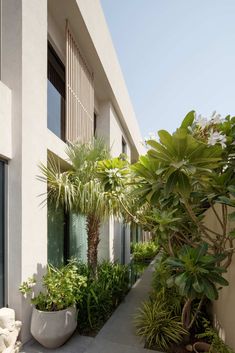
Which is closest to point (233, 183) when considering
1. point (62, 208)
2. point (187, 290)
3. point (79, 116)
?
point (187, 290)

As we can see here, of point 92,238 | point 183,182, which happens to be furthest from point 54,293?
point 183,182

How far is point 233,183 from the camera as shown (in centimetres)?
313

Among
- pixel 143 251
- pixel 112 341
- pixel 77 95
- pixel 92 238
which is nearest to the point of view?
pixel 112 341

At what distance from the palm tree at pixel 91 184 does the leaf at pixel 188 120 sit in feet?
7.14

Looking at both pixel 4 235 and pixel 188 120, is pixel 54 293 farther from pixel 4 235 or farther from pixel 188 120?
pixel 188 120

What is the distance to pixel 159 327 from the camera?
4844mm

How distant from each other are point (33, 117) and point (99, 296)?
3887 mm

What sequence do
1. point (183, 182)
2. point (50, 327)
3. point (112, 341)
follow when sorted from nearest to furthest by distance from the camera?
point (183, 182) < point (50, 327) < point (112, 341)

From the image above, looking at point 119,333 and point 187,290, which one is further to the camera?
point 119,333

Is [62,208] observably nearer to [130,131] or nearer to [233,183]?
[233,183]

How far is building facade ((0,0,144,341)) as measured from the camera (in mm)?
4387

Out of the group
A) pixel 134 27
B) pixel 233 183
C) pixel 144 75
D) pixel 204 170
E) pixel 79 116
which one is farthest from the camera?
pixel 144 75

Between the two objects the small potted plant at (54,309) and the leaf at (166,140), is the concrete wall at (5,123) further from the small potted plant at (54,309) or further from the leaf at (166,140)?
the leaf at (166,140)

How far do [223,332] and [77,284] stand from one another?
260cm
